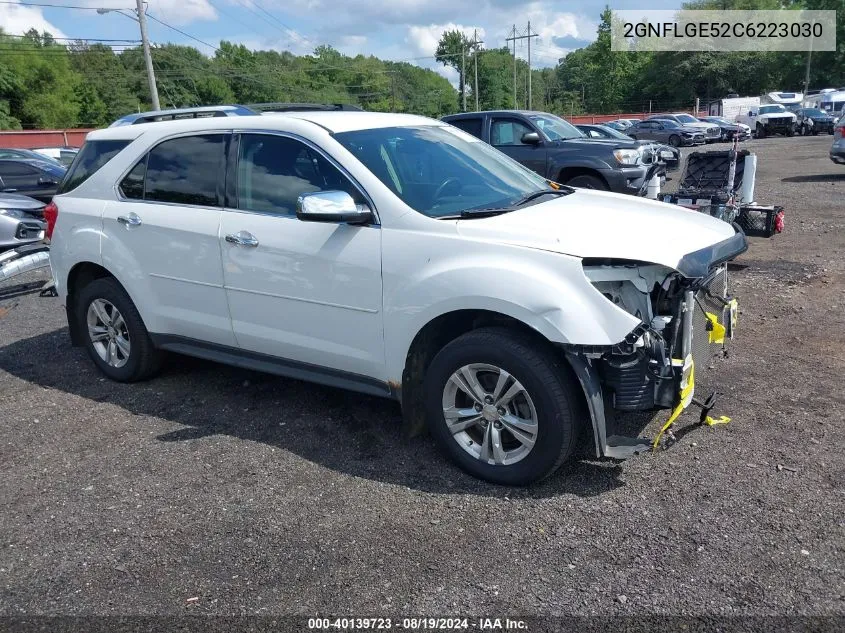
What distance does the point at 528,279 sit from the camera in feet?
11.2

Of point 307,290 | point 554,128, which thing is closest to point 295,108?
point 307,290

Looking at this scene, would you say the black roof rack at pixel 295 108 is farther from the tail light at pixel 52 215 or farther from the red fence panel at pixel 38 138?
the red fence panel at pixel 38 138

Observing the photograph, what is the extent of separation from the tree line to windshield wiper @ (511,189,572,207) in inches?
2021

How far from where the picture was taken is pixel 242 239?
4.34 meters

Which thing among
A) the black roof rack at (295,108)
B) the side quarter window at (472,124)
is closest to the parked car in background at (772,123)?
the side quarter window at (472,124)

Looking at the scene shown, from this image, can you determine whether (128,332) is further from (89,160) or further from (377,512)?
(377,512)

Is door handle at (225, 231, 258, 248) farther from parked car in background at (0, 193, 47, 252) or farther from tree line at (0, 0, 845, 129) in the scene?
tree line at (0, 0, 845, 129)

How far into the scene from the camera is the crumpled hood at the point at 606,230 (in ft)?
11.3

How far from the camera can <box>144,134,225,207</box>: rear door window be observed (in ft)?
15.2

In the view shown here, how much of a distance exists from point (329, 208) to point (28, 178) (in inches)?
424

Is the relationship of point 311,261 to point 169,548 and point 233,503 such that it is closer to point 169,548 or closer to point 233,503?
point 233,503

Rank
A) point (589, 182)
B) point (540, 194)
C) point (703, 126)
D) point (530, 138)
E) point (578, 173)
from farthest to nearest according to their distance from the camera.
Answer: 1. point (703, 126)
2. point (578, 173)
3. point (589, 182)
4. point (530, 138)
5. point (540, 194)

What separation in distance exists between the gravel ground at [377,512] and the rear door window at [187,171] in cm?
143

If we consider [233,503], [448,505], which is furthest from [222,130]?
[448,505]
